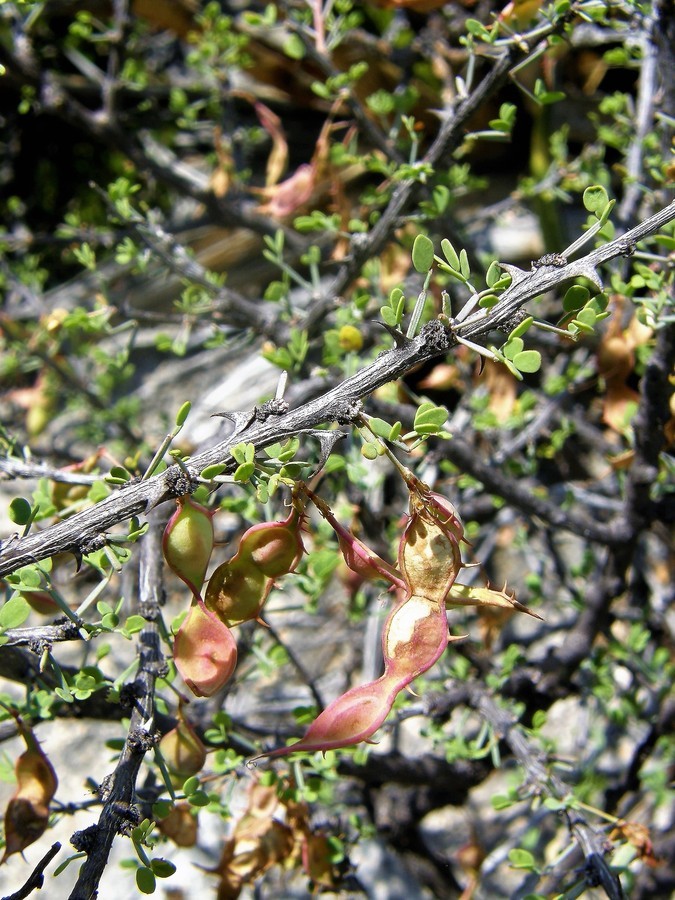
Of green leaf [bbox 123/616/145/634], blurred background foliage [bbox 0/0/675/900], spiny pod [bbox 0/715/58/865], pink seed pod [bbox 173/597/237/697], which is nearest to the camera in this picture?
pink seed pod [bbox 173/597/237/697]

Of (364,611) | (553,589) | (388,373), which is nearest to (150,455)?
(364,611)

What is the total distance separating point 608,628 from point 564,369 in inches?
25.0

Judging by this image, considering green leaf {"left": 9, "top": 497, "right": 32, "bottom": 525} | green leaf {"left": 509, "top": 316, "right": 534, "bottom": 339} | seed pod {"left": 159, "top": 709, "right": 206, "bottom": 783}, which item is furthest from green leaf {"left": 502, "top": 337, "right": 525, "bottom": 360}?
seed pod {"left": 159, "top": 709, "right": 206, "bottom": 783}

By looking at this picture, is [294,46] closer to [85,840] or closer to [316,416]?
[316,416]

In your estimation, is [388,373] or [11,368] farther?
[11,368]

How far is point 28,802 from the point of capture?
114cm

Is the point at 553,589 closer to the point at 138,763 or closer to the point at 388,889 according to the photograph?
the point at 388,889

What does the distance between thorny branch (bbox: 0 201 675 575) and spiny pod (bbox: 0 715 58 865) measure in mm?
458

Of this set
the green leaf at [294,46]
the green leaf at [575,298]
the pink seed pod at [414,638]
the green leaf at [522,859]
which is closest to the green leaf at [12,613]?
the pink seed pod at [414,638]

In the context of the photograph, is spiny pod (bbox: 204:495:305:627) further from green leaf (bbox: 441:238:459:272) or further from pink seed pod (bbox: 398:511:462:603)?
green leaf (bbox: 441:238:459:272)

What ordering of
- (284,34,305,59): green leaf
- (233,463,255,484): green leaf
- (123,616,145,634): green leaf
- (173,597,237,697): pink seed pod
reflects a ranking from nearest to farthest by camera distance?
(233,463,255,484): green leaf → (173,597,237,697): pink seed pod → (123,616,145,634): green leaf → (284,34,305,59): green leaf

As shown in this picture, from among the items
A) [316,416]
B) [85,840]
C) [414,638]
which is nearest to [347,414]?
[316,416]

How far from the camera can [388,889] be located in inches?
78.4

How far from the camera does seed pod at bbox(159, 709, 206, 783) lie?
111 centimetres
